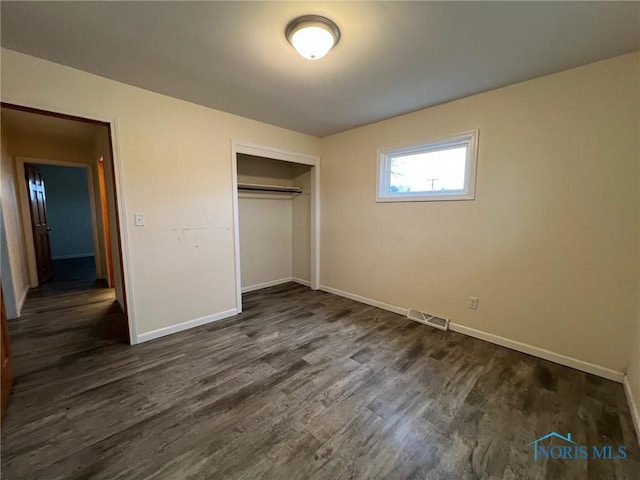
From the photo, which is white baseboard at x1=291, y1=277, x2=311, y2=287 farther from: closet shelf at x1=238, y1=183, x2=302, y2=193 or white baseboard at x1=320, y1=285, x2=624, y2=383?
white baseboard at x1=320, y1=285, x2=624, y2=383

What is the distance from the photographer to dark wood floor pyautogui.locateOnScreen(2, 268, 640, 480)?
4.46ft

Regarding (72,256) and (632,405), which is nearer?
(632,405)

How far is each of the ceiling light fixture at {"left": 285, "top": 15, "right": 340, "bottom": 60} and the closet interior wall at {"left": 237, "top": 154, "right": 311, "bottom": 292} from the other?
2680mm

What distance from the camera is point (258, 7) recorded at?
4.76ft

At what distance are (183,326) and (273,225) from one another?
2249 millimetres

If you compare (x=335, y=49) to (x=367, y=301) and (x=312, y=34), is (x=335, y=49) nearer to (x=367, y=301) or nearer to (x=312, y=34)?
(x=312, y=34)

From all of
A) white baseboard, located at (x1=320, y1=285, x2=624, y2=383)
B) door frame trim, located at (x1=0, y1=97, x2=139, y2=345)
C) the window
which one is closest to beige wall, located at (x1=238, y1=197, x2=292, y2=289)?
door frame trim, located at (x1=0, y1=97, x2=139, y2=345)

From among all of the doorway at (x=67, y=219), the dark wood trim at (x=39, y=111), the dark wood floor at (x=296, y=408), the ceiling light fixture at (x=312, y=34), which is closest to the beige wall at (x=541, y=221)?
the dark wood floor at (x=296, y=408)

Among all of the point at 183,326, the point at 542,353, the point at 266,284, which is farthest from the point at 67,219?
the point at 542,353

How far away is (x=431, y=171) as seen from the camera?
304 cm

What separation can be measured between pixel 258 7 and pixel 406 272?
2.89m

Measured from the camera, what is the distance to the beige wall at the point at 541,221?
195cm

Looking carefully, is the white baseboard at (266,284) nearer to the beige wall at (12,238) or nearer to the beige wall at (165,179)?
the beige wall at (165,179)

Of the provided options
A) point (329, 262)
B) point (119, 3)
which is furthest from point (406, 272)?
point (119, 3)
